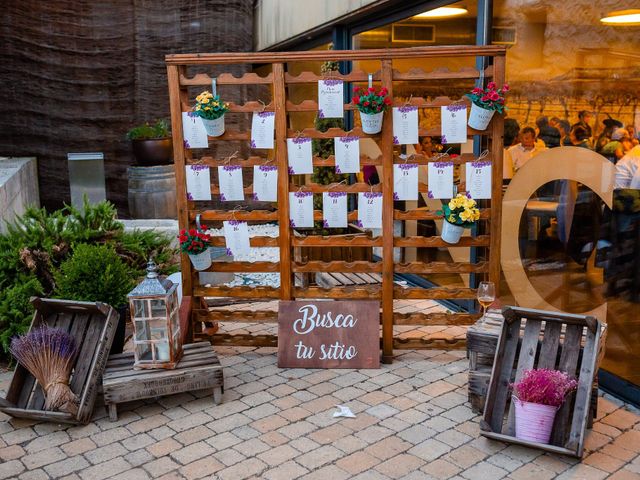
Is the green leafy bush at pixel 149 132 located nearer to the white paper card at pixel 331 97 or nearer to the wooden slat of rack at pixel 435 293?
the white paper card at pixel 331 97

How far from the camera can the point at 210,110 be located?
486cm

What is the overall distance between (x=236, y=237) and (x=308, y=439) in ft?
6.16

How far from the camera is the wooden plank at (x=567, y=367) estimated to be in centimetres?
373

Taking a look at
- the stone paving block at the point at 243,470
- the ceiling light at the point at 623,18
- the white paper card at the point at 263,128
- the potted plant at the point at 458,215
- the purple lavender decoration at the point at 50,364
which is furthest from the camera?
the white paper card at the point at 263,128

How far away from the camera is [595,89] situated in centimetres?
460

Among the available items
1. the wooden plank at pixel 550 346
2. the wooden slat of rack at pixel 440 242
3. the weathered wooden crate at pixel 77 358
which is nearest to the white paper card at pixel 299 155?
the wooden slat of rack at pixel 440 242

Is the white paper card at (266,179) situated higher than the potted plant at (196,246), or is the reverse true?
the white paper card at (266,179)

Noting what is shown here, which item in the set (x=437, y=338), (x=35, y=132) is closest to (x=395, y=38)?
(x=437, y=338)

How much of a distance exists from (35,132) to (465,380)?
9122mm

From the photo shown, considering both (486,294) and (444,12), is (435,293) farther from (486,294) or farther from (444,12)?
(444,12)

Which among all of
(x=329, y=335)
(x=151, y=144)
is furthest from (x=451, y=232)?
(x=151, y=144)

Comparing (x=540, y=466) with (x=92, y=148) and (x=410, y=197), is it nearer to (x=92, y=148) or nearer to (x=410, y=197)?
(x=410, y=197)

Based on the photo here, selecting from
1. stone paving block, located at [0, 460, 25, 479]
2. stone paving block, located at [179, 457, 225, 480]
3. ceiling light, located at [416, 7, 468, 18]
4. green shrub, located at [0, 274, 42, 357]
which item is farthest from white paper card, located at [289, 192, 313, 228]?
stone paving block, located at [0, 460, 25, 479]

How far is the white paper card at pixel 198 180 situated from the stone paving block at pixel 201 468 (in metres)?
2.23
